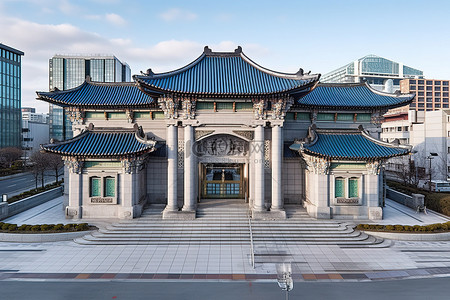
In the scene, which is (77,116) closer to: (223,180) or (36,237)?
(36,237)

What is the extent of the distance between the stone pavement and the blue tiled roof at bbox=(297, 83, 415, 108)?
10305mm

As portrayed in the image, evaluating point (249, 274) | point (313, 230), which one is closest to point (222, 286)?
point (249, 274)

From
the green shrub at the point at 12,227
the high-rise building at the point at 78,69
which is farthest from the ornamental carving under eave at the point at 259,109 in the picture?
the high-rise building at the point at 78,69

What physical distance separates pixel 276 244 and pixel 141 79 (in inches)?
512

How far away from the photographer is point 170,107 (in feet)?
61.5

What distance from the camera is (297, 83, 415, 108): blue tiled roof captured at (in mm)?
21234

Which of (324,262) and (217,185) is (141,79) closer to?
(217,185)

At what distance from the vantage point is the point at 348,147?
1936 cm

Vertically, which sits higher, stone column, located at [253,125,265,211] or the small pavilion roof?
the small pavilion roof

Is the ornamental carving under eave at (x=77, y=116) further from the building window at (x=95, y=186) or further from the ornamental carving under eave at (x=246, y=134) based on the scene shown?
the ornamental carving under eave at (x=246, y=134)

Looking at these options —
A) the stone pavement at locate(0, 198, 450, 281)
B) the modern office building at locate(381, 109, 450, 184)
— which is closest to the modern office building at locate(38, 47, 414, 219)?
the stone pavement at locate(0, 198, 450, 281)

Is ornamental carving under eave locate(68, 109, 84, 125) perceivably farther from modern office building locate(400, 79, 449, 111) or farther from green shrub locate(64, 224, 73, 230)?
modern office building locate(400, 79, 449, 111)

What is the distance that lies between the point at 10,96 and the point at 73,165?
6812 centimetres

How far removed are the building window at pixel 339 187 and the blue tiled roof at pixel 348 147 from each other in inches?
68.4
